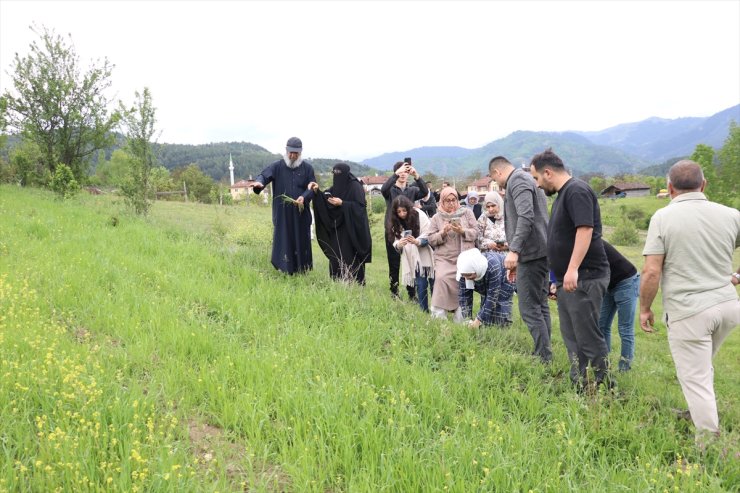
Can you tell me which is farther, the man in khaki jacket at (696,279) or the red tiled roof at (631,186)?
the red tiled roof at (631,186)

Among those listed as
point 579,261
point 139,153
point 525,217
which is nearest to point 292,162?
point 525,217

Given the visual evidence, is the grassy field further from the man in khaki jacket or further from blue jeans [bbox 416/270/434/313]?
blue jeans [bbox 416/270/434/313]

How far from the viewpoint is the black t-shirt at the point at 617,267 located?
13.7 ft

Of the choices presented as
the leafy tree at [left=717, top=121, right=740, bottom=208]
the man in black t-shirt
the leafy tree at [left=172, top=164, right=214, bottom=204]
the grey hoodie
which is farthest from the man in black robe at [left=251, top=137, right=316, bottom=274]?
the leafy tree at [left=172, top=164, right=214, bottom=204]

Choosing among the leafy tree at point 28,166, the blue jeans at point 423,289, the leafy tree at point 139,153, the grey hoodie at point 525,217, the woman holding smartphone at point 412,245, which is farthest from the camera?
the leafy tree at point 28,166

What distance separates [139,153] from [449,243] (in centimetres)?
963

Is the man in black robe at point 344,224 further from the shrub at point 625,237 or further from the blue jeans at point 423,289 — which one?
the shrub at point 625,237

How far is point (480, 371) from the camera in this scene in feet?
11.5

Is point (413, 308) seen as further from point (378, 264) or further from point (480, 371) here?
point (378, 264)

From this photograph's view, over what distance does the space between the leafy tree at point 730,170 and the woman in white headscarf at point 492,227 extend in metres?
30.1

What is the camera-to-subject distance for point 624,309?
169 inches

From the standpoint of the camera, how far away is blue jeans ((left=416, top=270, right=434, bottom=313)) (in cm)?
593

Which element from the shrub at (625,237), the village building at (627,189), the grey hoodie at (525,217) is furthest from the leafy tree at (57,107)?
the village building at (627,189)

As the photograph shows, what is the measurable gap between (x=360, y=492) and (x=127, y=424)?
1387 millimetres
